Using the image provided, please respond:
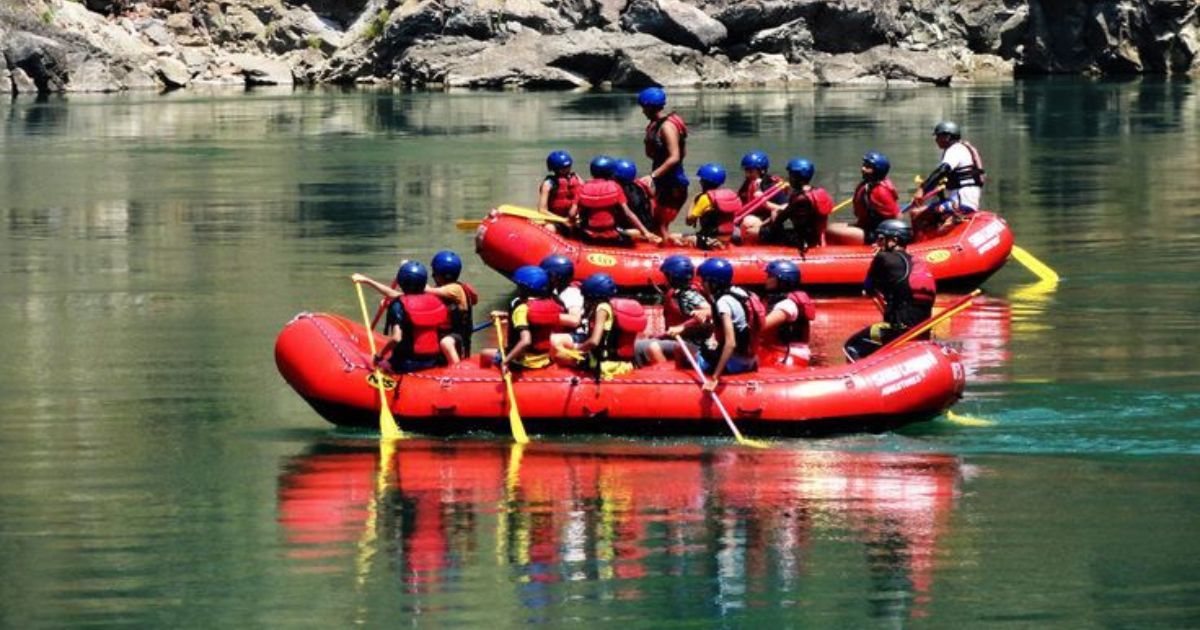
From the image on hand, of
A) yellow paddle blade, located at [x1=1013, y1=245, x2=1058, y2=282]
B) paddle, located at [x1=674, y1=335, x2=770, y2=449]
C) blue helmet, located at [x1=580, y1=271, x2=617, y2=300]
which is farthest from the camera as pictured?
yellow paddle blade, located at [x1=1013, y1=245, x2=1058, y2=282]

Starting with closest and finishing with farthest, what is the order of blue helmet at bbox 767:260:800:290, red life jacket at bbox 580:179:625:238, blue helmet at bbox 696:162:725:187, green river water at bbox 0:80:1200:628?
green river water at bbox 0:80:1200:628 → blue helmet at bbox 767:260:800:290 → red life jacket at bbox 580:179:625:238 → blue helmet at bbox 696:162:725:187

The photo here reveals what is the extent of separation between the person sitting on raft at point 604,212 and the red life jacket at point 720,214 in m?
0.61

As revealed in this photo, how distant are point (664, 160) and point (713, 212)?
138 cm

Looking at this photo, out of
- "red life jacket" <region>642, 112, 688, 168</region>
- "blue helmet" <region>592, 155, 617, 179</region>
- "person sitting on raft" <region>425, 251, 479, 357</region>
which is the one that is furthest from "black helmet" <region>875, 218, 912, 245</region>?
"red life jacket" <region>642, 112, 688, 168</region>

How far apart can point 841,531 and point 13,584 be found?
17.1ft

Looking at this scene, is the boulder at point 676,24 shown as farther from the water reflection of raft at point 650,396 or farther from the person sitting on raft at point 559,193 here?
the water reflection of raft at point 650,396

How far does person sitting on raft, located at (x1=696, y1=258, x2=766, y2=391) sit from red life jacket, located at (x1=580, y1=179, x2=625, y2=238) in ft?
23.3

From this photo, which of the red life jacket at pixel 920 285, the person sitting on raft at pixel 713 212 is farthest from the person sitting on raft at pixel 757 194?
the red life jacket at pixel 920 285

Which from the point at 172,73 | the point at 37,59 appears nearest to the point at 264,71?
the point at 172,73

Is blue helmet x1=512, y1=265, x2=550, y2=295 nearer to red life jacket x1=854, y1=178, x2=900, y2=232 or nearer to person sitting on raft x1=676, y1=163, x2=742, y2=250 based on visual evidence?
person sitting on raft x1=676, y1=163, x2=742, y2=250

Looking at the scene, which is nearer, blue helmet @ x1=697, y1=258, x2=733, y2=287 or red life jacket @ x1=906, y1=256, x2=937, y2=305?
blue helmet @ x1=697, y1=258, x2=733, y2=287

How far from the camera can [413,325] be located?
18453mm

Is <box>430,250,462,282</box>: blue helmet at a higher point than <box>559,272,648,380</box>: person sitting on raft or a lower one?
higher

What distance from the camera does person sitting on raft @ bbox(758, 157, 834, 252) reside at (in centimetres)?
2517
